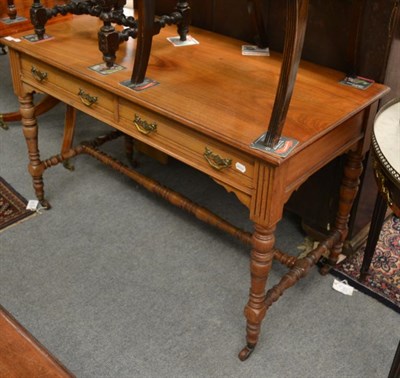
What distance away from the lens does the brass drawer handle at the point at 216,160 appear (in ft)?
5.13

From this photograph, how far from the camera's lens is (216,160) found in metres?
1.58

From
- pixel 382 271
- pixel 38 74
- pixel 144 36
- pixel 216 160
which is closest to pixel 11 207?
pixel 38 74

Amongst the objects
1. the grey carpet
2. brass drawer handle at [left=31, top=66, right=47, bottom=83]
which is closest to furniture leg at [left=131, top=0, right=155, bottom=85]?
brass drawer handle at [left=31, top=66, right=47, bottom=83]

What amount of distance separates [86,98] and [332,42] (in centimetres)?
89

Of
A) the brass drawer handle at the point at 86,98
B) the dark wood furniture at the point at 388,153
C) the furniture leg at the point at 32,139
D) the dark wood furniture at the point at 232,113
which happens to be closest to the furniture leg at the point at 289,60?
the dark wood furniture at the point at 232,113

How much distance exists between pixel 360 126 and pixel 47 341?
130cm

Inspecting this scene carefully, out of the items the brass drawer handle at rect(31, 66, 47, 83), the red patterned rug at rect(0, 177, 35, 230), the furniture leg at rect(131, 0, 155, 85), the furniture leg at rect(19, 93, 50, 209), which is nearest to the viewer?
the furniture leg at rect(131, 0, 155, 85)

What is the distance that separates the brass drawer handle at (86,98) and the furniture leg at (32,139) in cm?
42

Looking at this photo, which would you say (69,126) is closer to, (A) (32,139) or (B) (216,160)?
(A) (32,139)

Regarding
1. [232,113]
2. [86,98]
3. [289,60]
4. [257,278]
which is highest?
[289,60]

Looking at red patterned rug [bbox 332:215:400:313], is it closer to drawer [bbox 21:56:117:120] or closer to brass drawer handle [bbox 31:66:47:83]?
drawer [bbox 21:56:117:120]

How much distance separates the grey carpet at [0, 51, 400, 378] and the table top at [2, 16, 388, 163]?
2.61 feet

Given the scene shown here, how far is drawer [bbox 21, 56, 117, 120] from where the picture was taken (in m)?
1.92

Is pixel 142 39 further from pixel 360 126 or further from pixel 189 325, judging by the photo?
pixel 189 325
